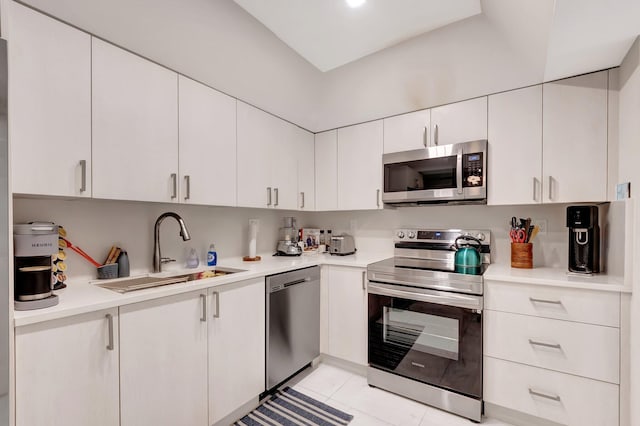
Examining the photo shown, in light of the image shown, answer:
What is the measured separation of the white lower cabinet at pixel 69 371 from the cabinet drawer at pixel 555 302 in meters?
1.99

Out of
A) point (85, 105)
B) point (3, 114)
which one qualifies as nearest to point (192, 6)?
point (85, 105)

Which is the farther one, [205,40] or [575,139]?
[575,139]

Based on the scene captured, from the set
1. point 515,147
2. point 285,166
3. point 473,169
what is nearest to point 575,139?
point 515,147

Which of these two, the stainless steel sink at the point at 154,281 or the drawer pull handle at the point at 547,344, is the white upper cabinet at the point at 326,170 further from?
the drawer pull handle at the point at 547,344

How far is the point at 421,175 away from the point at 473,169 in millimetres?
366

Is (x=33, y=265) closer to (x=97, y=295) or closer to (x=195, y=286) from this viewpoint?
(x=97, y=295)

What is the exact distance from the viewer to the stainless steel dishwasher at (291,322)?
1969 mm

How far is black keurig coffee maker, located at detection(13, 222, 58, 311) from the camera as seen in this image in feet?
3.50

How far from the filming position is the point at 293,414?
6.01 ft

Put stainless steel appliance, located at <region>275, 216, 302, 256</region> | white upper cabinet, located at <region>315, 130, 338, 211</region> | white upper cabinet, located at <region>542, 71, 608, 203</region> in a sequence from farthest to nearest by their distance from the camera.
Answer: white upper cabinet, located at <region>315, 130, 338, 211</region> < stainless steel appliance, located at <region>275, 216, 302, 256</region> < white upper cabinet, located at <region>542, 71, 608, 203</region>

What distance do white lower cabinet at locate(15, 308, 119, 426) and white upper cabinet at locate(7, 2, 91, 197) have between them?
0.58 meters

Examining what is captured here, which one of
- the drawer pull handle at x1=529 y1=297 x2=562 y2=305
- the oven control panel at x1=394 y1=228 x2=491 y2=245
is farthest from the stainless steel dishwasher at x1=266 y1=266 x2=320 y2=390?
the drawer pull handle at x1=529 y1=297 x2=562 y2=305

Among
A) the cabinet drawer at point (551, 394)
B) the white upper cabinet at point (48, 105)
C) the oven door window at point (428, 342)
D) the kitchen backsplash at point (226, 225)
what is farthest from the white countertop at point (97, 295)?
the cabinet drawer at point (551, 394)

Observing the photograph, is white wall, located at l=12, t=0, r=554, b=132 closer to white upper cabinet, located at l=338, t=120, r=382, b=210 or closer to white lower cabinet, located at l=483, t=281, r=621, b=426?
white upper cabinet, located at l=338, t=120, r=382, b=210
